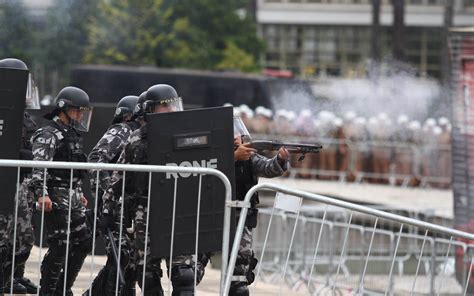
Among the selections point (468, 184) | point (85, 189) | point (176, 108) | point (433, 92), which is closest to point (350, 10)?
point (433, 92)

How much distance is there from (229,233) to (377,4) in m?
38.0

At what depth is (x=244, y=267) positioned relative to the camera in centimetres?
941

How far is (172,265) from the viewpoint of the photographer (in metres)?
8.76

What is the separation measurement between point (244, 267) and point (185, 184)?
108cm

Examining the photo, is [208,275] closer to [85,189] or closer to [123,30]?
[85,189]

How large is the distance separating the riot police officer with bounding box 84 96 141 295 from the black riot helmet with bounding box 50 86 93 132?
203mm

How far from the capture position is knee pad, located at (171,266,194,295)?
28.6 ft

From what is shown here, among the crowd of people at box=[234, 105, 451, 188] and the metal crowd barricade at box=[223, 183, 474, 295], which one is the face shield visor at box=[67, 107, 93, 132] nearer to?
the metal crowd barricade at box=[223, 183, 474, 295]

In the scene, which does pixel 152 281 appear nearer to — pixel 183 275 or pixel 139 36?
pixel 183 275

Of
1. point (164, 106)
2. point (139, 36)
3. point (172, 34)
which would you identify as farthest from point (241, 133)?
point (172, 34)

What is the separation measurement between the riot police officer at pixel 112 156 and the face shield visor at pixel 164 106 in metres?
0.51

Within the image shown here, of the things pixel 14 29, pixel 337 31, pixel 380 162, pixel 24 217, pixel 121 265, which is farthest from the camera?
pixel 337 31

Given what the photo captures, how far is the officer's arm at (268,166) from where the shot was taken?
9.50 m

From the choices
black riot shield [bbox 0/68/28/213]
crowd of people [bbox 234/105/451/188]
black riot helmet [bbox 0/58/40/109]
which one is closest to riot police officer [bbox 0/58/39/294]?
black riot helmet [bbox 0/58/40/109]
